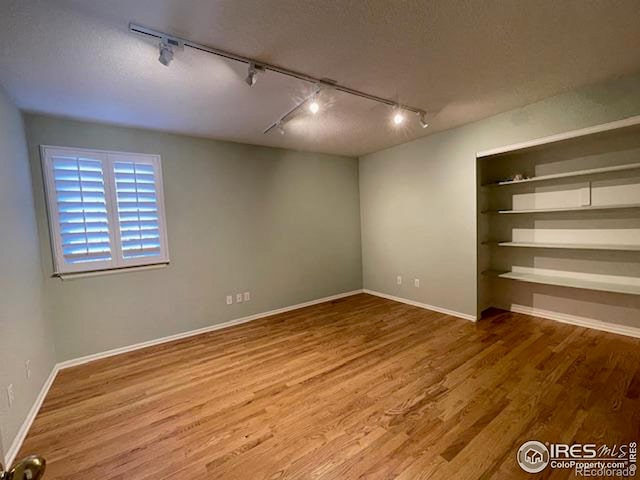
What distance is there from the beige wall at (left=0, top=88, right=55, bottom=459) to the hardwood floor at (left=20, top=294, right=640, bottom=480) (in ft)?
0.83

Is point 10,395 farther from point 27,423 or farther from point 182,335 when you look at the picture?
point 182,335

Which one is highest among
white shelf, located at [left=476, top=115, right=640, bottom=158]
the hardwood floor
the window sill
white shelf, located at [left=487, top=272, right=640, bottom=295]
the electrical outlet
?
white shelf, located at [left=476, top=115, right=640, bottom=158]

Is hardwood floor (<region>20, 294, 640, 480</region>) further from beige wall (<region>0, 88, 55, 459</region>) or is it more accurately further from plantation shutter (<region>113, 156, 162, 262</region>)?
plantation shutter (<region>113, 156, 162, 262</region>)

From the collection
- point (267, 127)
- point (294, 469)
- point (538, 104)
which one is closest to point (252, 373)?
point (294, 469)

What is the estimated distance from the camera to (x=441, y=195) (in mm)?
3818

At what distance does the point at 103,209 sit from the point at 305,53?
8.43 ft

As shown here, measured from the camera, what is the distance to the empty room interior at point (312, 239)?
1.67 metres

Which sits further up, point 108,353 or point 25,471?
point 25,471

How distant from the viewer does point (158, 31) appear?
168cm

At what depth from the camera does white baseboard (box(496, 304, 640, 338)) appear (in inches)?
116

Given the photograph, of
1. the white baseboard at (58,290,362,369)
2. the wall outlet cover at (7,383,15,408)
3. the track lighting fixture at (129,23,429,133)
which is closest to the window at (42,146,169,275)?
the white baseboard at (58,290,362,369)

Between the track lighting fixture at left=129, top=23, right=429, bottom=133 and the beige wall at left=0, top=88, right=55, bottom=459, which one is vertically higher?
the track lighting fixture at left=129, top=23, right=429, bottom=133

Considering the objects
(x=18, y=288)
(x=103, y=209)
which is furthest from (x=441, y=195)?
(x=18, y=288)

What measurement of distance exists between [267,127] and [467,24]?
2.19 meters
